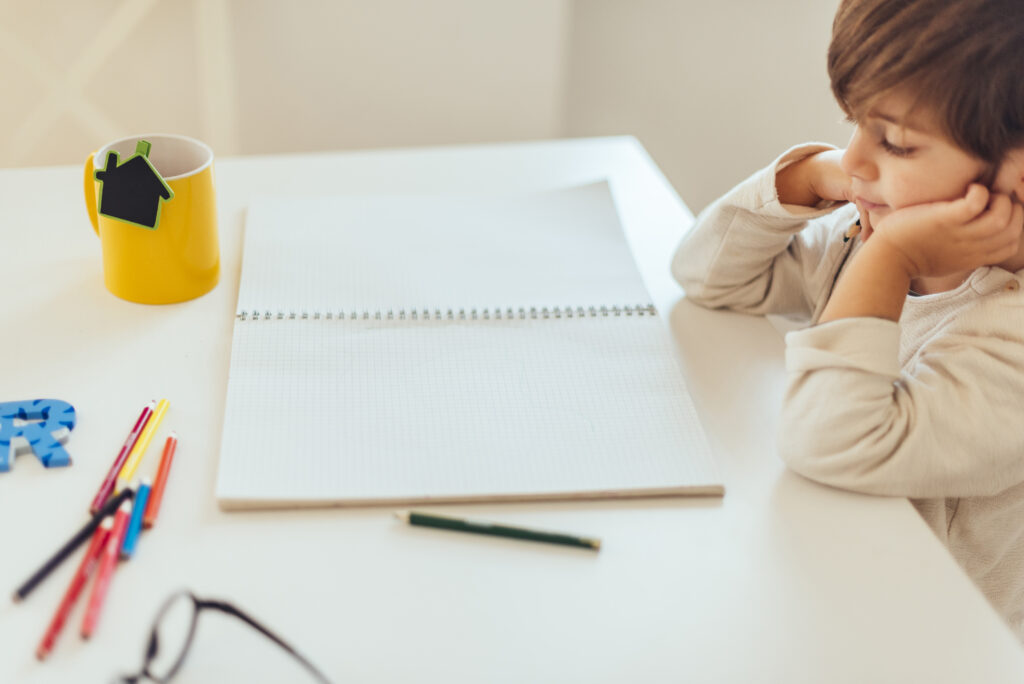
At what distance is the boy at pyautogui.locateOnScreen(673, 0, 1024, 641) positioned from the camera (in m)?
0.61

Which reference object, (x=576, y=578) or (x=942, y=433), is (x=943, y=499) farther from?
(x=576, y=578)

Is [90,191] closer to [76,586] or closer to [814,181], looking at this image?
[76,586]

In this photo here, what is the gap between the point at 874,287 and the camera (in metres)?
0.67

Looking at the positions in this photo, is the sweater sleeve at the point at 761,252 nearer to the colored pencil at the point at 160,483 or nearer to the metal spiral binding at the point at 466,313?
the metal spiral binding at the point at 466,313

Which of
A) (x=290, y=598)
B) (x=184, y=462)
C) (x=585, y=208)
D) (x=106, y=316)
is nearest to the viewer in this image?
(x=290, y=598)

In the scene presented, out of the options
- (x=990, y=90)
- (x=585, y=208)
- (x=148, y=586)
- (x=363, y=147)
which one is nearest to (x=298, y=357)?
(x=148, y=586)

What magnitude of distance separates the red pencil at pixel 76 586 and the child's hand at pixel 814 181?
0.61m

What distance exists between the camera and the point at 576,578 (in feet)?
1.81

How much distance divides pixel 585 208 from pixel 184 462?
0.52 meters

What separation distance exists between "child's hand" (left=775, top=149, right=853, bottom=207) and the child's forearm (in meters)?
0.13

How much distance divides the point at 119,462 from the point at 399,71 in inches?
45.9

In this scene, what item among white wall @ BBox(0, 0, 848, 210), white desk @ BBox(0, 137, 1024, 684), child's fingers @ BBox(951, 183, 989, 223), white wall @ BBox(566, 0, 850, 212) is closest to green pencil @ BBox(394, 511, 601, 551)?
white desk @ BBox(0, 137, 1024, 684)

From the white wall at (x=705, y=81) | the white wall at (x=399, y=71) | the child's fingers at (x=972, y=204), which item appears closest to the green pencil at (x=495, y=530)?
the child's fingers at (x=972, y=204)

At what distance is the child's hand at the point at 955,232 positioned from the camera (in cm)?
65
